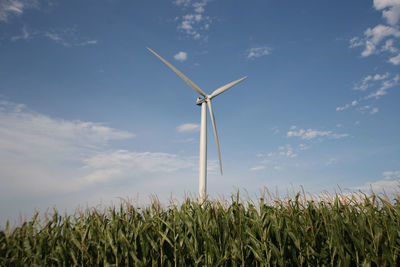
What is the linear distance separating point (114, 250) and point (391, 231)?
742cm

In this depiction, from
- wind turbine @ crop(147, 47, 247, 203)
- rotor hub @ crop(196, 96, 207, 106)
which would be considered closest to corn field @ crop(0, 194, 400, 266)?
wind turbine @ crop(147, 47, 247, 203)

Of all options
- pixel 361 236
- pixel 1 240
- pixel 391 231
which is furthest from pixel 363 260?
pixel 1 240

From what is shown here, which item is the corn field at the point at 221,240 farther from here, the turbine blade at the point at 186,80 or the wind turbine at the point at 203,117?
the turbine blade at the point at 186,80

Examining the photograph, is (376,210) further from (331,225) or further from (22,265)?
(22,265)

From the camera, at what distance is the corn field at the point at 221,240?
7.18 m

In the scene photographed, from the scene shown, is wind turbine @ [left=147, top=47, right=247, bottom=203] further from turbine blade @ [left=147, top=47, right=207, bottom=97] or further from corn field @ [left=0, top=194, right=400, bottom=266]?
corn field @ [left=0, top=194, right=400, bottom=266]

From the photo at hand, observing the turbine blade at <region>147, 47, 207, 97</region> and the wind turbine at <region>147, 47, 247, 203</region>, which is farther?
the turbine blade at <region>147, 47, 207, 97</region>

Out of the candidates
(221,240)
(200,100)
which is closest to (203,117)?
(200,100)

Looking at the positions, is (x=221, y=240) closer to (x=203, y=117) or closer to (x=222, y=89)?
(x=203, y=117)

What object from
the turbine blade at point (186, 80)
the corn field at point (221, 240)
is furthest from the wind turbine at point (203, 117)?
the corn field at point (221, 240)

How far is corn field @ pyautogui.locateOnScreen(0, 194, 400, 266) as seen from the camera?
7176 mm

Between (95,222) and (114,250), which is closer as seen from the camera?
(114,250)

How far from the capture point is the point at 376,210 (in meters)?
8.49

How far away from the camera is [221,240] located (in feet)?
25.9
